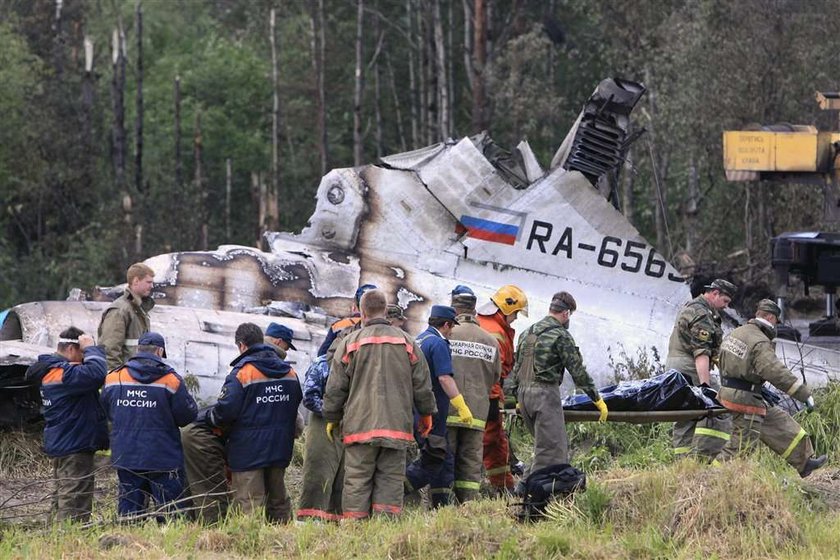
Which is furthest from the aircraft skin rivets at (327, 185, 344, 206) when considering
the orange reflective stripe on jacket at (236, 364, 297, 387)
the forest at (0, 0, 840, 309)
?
the orange reflective stripe on jacket at (236, 364, 297, 387)

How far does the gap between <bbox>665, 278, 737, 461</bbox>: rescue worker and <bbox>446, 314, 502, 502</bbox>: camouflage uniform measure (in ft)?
5.89

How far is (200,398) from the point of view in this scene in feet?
43.1

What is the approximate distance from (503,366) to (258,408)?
240 cm

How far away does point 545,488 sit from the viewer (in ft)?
30.5

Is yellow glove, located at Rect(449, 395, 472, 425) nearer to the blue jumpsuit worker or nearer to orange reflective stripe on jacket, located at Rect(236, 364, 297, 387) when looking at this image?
the blue jumpsuit worker

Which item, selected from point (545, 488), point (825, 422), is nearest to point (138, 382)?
point (545, 488)

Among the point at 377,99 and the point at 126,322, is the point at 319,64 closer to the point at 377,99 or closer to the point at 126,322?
the point at 377,99

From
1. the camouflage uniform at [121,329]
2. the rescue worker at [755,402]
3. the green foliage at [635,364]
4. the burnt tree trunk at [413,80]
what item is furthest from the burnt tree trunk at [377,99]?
the rescue worker at [755,402]

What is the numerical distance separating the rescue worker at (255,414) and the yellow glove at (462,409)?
1.10m

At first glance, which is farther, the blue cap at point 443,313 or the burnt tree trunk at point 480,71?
the burnt tree trunk at point 480,71

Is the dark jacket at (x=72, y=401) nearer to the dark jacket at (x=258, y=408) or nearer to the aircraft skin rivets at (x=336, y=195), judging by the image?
the dark jacket at (x=258, y=408)

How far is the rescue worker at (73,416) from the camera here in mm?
10266

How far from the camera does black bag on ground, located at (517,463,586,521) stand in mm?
9250

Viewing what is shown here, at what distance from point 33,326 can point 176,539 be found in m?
5.08
